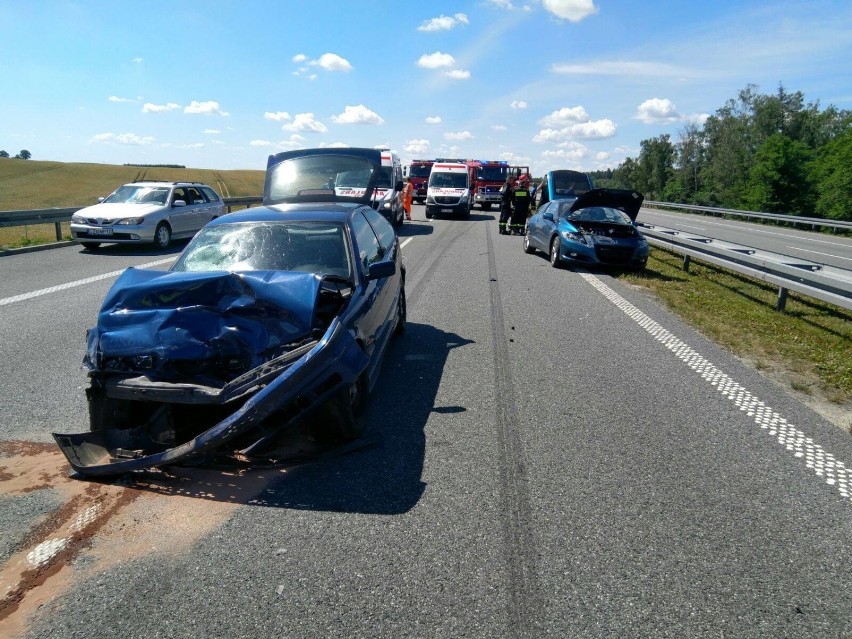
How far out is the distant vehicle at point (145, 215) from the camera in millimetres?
14695

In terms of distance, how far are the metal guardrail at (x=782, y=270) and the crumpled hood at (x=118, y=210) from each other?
13.4 meters

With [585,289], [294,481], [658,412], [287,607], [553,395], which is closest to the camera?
[287,607]

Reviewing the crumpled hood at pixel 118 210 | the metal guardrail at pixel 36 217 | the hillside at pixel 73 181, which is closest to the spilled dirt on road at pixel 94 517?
the crumpled hood at pixel 118 210

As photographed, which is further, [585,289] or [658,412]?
[585,289]

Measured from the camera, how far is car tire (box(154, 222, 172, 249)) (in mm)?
15401

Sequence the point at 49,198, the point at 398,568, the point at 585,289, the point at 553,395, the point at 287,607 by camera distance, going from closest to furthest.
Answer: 1. the point at 287,607
2. the point at 398,568
3. the point at 553,395
4. the point at 585,289
5. the point at 49,198

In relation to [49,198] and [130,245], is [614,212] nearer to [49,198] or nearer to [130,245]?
[130,245]

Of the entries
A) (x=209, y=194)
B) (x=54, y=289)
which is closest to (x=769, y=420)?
(x=54, y=289)

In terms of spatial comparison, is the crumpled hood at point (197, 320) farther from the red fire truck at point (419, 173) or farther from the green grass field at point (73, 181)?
the green grass field at point (73, 181)

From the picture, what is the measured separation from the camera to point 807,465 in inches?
166

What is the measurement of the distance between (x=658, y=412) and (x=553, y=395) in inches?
35.7

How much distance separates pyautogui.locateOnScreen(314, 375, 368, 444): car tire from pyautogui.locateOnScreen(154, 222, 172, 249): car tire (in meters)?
12.9

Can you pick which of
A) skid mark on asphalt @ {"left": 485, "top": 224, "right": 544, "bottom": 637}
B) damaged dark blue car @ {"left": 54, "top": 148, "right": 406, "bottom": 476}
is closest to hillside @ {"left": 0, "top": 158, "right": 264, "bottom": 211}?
damaged dark blue car @ {"left": 54, "top": 148, "right": 406, "bottom": 476}

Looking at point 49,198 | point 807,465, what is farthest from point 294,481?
point 49,198
